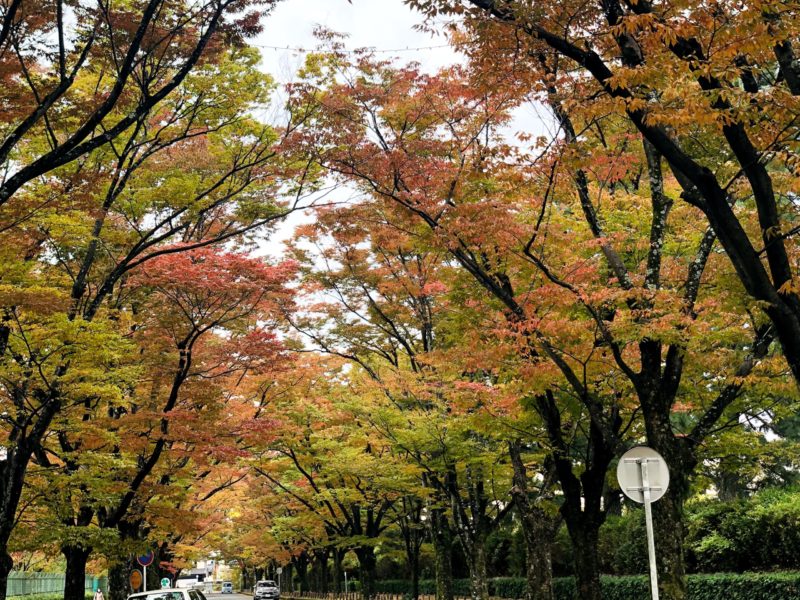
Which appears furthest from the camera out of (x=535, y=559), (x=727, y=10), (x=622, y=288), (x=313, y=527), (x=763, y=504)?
(x=313, y=527)

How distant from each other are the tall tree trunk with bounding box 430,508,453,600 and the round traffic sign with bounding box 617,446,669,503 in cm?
1568

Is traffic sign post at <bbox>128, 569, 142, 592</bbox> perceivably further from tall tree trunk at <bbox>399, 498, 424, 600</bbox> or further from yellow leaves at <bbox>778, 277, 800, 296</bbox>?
yellow leaves at <bbox>778, 277, 800, 296</bbox>

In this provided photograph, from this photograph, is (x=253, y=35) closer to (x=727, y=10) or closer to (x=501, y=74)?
(x=501, y=74)

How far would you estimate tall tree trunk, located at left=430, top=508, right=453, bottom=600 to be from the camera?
22406mm

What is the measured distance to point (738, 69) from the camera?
6.83m

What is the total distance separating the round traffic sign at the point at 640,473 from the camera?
7.94 meters

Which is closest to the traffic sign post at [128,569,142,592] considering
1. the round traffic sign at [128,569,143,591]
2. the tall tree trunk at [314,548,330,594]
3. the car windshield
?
the round traffic sign at [128,569,143,591]

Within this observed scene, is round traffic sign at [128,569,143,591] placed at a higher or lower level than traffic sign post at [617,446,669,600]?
lower

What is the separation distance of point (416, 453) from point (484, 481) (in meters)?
2.94

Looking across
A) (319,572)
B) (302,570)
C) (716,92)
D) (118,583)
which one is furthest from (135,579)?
(319,572)

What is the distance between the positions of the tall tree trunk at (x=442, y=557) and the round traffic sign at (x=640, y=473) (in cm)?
1568

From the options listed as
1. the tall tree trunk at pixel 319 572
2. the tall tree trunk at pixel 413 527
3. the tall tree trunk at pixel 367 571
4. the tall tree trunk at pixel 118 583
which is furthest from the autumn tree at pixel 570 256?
the tall tree trunk at pixel 319 572

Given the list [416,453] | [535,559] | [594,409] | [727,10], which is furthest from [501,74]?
[416,453]

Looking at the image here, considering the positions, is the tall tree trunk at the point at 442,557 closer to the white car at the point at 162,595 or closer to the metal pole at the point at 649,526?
the white car at the point at 162,595
